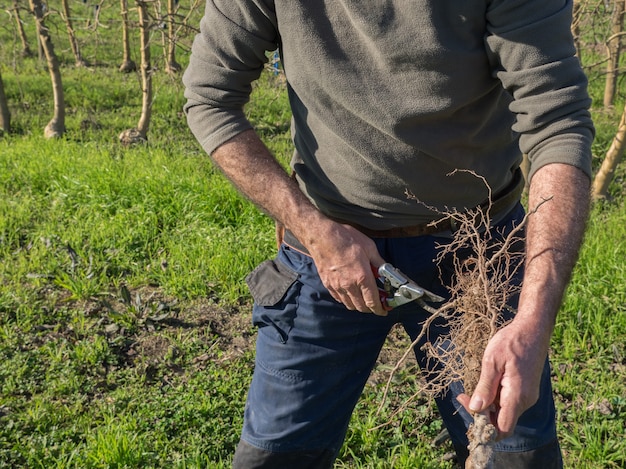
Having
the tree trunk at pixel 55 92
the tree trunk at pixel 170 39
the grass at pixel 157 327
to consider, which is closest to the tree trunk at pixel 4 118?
the tree trunk at pixel 55 92

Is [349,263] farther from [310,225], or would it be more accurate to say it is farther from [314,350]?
[314,350]

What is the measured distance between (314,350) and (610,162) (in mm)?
3701

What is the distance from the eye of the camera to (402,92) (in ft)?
6.76

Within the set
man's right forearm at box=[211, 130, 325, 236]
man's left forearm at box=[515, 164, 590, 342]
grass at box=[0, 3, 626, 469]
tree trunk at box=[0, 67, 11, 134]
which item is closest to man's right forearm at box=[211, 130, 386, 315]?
man's right forearm at box=[211, 130, 325, 236]

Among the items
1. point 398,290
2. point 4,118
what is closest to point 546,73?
point 398,290

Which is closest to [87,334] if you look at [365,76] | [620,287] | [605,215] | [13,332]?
[13,332]

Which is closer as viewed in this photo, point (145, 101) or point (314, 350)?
point (314, 350)

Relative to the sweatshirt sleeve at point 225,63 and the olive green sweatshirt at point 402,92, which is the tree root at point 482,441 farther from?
the sweatshirt sleeve at point 225,63

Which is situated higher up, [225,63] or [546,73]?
[225,63]

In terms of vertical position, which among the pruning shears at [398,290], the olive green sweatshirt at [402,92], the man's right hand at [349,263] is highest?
the olive green sweatshirt at [402,92]

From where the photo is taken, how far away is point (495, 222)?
235cm

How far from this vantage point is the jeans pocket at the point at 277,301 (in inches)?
92.2

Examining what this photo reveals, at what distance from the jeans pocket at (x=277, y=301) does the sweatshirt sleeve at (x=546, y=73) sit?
83 cm

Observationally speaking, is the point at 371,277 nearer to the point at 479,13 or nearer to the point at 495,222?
the point at 495,222
